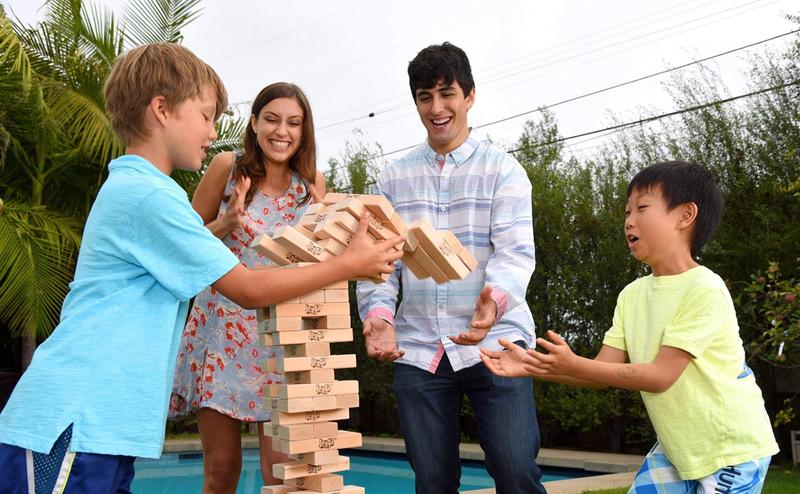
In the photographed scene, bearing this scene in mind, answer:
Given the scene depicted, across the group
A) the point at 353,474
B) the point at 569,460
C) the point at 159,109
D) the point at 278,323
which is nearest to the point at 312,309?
the point at 278,323

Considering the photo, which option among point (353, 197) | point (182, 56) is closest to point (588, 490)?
point (353, 197)

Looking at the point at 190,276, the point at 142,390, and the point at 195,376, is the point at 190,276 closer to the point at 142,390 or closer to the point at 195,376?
the point at 142,390

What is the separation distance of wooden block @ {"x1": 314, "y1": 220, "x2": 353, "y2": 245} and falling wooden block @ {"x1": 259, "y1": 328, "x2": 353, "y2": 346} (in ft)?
0.93

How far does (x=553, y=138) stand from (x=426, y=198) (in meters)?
10.8

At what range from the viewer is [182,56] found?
8.28ft

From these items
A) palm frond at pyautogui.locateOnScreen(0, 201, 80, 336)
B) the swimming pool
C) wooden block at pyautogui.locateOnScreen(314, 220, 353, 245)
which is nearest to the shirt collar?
wooden block at pyautogui.locateOnScreen(314, 220, 353, 245)

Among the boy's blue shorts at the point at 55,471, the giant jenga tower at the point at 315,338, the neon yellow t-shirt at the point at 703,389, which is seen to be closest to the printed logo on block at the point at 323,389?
the giant jenga tower at the point at 315,338

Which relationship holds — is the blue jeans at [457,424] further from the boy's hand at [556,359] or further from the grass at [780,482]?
the grass at [780,482]

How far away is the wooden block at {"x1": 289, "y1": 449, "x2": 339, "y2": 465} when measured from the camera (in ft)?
8.93

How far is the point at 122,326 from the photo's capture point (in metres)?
2.28

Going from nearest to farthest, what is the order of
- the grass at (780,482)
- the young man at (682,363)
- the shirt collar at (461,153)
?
the young man at (682,363) → the shirt collar at (461,153) → the grass at (780,482)

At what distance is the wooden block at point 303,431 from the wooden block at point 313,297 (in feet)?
1.24

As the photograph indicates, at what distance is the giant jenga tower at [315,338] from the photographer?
2.71 m

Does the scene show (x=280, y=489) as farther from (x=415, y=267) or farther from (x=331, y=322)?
(x=415, y=267)
